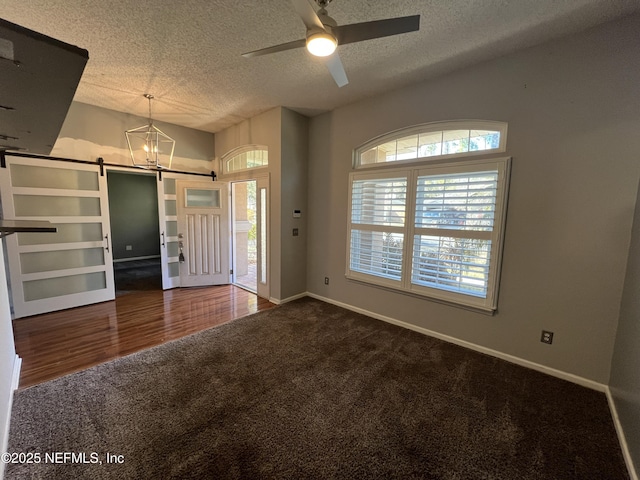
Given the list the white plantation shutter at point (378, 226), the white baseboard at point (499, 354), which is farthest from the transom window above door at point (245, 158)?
the white baseboard at point (499, 354)

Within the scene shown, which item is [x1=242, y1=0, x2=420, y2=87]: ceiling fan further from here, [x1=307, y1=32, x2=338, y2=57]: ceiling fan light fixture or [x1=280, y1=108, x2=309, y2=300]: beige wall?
[x1=280, y1=108, x2=309, y2=300]: beige wall

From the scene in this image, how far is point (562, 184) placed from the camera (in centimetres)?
234

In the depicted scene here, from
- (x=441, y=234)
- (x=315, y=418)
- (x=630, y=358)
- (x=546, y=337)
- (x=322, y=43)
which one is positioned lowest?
(x=315, y=418)

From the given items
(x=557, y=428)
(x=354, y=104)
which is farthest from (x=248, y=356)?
(x=354, y=104)

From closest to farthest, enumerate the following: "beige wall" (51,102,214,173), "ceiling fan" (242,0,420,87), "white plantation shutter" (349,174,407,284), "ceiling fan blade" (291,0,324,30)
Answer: "ceiling fan blade" (291,0,324,30), "ceiling fan" (242,0,420,87), "white plantation shutter" (349,174,407,284), "beige wall" (51,102,214,173)

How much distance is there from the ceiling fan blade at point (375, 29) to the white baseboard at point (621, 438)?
2887 mm

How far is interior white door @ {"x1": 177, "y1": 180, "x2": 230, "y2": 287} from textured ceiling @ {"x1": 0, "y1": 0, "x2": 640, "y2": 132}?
177cm

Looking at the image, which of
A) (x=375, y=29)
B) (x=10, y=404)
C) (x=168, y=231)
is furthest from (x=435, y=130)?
(x=168, y=231)

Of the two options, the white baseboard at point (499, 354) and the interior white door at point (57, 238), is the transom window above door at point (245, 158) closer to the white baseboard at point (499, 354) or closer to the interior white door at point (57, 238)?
the interior white door at point (57, 238)

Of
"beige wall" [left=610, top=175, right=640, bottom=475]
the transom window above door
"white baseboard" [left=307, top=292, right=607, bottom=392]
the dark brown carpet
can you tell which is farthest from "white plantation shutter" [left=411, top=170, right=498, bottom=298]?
the transom window above door

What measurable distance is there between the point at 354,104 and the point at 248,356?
3404 mm

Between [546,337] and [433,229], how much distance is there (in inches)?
55.9

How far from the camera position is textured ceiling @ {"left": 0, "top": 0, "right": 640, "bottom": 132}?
1980 millimetres

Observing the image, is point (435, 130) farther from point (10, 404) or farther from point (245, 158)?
point (10, 404)
